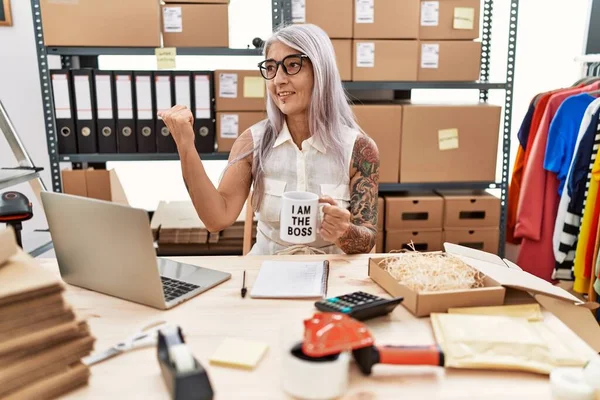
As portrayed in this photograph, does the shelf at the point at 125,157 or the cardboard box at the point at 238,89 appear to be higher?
the cardboard box at the point at 238,89

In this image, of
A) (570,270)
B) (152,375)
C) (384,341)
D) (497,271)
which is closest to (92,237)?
(152,375)

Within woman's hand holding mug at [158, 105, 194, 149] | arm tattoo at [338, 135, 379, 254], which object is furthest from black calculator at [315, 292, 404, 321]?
woman's hand holding mug at [158, 105, 194, 149]

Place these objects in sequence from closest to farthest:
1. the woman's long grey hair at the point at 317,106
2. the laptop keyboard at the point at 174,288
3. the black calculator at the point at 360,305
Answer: the black calculator at the point at 360,305, the laptop keyboard at the point at 174,288, the woman's long grey hair at the point at 317,106

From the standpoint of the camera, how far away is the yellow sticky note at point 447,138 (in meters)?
2.44

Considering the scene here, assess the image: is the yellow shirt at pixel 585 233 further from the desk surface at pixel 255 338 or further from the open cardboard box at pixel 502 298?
the desk surface at pixel 255 338

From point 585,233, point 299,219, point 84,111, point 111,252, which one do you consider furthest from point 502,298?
point 84,111

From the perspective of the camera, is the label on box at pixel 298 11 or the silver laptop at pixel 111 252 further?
the label on box at pixel 298 11

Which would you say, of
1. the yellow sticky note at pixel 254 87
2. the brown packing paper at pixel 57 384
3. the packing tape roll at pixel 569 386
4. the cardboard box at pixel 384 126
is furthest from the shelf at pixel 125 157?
the packing tape roll at pixel 569 386

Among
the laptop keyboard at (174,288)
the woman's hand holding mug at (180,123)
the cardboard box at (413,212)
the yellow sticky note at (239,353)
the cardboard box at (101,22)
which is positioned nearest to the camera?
the yellow sticky note at (239,353)

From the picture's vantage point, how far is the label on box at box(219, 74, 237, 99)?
234 centimetres

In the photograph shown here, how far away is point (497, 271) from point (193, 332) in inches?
24.6

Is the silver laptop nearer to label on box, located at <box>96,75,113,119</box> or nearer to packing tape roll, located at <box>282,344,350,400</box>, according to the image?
packing tape roll, located at <box>282,344,350,400</box>

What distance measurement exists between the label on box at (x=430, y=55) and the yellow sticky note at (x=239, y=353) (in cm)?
190

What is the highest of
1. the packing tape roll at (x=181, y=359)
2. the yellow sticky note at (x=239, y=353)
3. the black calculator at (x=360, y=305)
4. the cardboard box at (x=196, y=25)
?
the cardboard box at (x=196, y=25)
